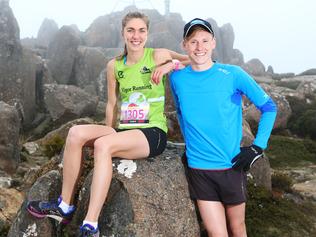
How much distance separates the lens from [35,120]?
3759 cm

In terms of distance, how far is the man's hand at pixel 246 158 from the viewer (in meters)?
5.32

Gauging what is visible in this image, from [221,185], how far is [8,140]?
1629 centimetres

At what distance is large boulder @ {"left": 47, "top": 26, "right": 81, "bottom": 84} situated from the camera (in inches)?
2127

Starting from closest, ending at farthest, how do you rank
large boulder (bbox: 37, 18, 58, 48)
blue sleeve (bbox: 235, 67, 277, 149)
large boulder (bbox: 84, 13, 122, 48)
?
blue sleeve (bbox: 235, 67, 277, 149) → large boulder (bbox: 84, 13, 122, 48) → large boulder (bbox: 37, 18, 58, 48)

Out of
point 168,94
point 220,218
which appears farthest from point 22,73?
point 220,218

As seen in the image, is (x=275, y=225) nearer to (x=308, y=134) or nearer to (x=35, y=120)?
(x=308, y=134)

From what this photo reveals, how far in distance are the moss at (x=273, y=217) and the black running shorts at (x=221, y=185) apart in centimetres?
346

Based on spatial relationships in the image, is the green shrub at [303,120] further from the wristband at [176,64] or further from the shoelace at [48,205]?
the shoelace at [48,205]

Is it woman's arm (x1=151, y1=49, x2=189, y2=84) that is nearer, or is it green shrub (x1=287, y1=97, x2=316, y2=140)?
woman's arm (x1=151, y1=49, x2=189, y2=84)

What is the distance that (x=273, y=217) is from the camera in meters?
9.36

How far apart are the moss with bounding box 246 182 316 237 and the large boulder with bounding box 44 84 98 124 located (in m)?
27.6

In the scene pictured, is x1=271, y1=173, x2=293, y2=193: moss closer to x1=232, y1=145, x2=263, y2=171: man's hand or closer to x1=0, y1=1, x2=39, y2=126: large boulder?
x1=232, y1=145, x2=263, y2=171: man's hand

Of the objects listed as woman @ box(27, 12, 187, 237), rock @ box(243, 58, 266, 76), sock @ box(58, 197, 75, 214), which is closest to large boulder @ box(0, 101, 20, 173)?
woman @ box(27, 12, 187, 237)

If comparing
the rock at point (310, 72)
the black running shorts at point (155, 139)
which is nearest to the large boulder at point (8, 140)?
the black running shorts at point (155, 139)
